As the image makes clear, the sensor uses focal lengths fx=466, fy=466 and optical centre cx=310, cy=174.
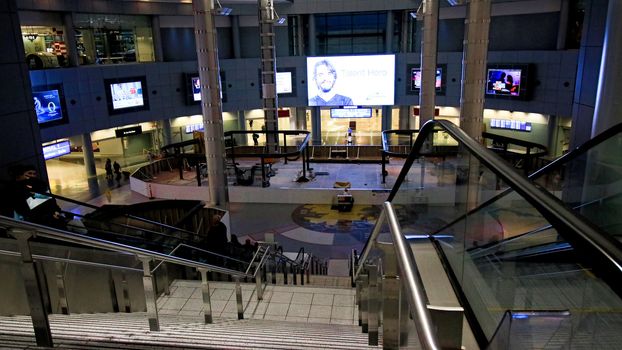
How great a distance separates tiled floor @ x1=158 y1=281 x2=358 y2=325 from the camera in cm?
596

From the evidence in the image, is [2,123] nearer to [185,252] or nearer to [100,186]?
[185,252]

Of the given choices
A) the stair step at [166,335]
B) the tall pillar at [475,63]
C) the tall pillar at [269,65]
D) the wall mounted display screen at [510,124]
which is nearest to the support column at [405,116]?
the wall mounted display screen at [510,124]

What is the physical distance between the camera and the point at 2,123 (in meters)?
8.96

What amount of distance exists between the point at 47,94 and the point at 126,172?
4.76 metres

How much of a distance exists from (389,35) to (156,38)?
13079mm

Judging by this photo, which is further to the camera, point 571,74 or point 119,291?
point 571,74

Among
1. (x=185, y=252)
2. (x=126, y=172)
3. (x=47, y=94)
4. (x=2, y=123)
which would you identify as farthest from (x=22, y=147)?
(x=126, y=172)

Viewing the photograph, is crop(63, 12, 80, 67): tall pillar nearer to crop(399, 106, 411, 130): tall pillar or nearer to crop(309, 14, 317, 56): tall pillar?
crop(309, 14, 317, 56): tall pillar

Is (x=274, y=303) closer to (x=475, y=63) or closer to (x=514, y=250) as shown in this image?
(x=514, y=250)

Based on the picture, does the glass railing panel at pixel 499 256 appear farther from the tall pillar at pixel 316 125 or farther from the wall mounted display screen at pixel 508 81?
the tall pillar at pixel 316 125

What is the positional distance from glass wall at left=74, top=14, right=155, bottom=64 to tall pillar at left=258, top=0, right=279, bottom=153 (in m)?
8.56

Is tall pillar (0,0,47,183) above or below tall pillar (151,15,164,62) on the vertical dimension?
below

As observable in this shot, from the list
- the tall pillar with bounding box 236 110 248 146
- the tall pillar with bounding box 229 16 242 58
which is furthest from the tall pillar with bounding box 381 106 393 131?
the tall pillar with bounding box 229 16 242 58

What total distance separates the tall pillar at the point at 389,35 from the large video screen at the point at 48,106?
1752 cm
